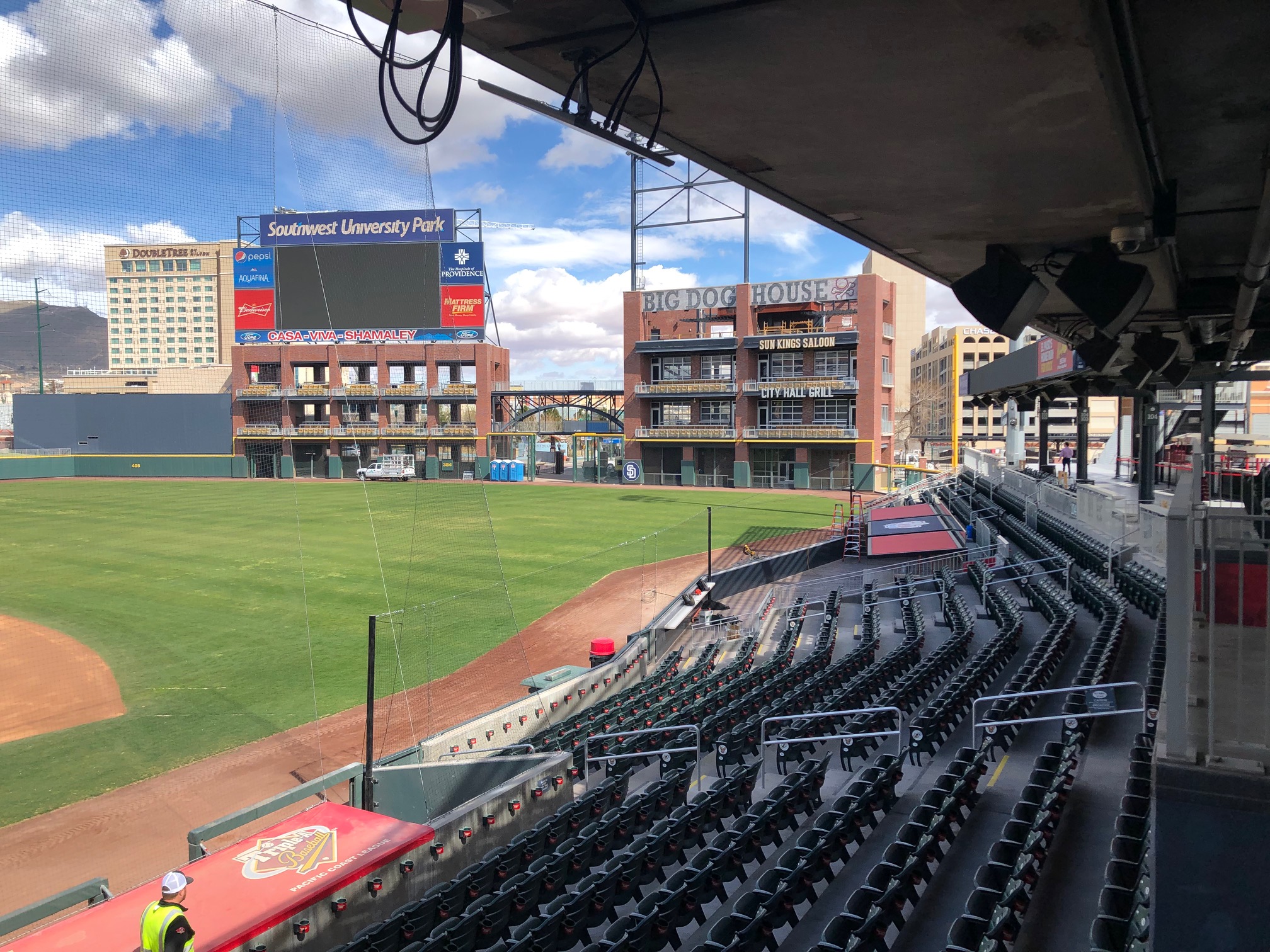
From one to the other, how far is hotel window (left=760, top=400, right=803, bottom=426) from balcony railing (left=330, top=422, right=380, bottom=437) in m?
25.4

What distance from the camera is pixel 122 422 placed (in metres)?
41.6

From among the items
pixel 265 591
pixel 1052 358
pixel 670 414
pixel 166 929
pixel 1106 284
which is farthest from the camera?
pixel 670 414

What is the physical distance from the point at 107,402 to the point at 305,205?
37341mm

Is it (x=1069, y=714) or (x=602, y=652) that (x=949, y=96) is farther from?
→ (x=602, y=652)

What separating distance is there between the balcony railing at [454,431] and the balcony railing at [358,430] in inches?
148

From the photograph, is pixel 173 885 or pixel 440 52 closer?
pixel 440 52

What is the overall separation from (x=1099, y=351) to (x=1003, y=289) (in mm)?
3157

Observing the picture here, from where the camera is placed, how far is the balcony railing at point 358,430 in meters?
52.2

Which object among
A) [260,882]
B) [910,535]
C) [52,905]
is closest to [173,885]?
[260,882]

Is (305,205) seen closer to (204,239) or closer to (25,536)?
(204,239)

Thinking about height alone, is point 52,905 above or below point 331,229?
below

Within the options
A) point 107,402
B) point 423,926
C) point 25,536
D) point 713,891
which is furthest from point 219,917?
point 107,402

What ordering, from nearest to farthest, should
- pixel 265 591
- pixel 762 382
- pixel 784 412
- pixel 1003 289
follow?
pixel 1003 289
pixel 265 591
pixel 762 382
pixel 784 412

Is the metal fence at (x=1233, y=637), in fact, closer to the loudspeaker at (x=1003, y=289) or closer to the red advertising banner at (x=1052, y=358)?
the loudspeaker at (x=1003, y=289)
